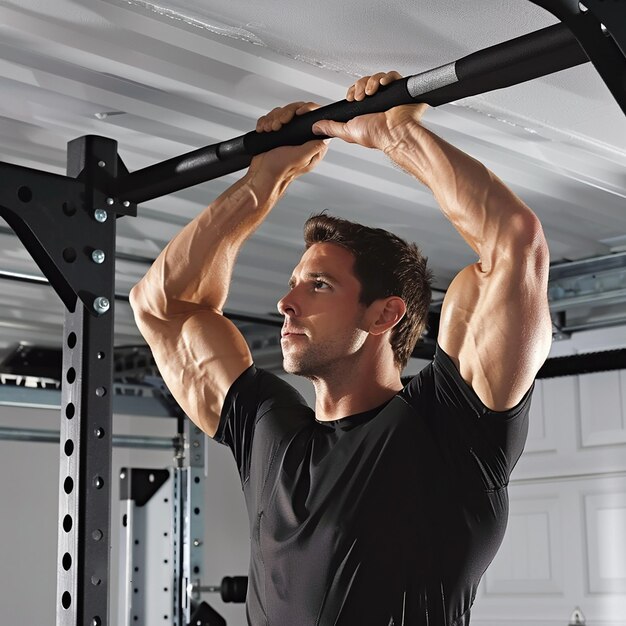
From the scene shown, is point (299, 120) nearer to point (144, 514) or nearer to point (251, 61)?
point (251, 61)

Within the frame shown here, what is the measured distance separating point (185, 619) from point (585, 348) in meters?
2.62

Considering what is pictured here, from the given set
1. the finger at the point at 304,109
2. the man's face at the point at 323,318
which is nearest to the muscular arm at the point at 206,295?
the finger at the point at 304,109

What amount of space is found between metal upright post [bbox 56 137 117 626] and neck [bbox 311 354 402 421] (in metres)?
0.65

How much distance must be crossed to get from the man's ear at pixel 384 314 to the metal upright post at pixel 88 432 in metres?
0.78

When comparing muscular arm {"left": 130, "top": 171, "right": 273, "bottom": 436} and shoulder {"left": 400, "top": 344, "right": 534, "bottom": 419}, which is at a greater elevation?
muscular arm {"left": 130, "top": 171, "right": 273, "bottom": 436}

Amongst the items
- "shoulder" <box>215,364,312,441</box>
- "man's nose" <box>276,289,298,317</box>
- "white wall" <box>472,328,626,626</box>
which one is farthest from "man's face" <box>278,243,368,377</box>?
"white wall" <box>472,328,626,626</box>

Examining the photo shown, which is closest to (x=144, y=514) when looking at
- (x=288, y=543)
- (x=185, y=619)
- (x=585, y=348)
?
(x=185, y=619)

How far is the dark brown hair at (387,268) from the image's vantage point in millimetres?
2887

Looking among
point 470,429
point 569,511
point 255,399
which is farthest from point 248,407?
point 569,511

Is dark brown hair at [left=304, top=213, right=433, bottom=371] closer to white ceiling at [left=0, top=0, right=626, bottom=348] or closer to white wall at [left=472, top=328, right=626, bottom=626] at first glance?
white ceiling at [left=0, top=0, right=626, bottom=348]

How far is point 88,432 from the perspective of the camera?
3111 mm

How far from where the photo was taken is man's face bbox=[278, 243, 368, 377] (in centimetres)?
280

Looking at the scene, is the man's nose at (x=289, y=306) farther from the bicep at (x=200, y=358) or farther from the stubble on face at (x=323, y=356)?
the bicep at (x=200, y=358)

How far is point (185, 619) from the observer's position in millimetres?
6461
